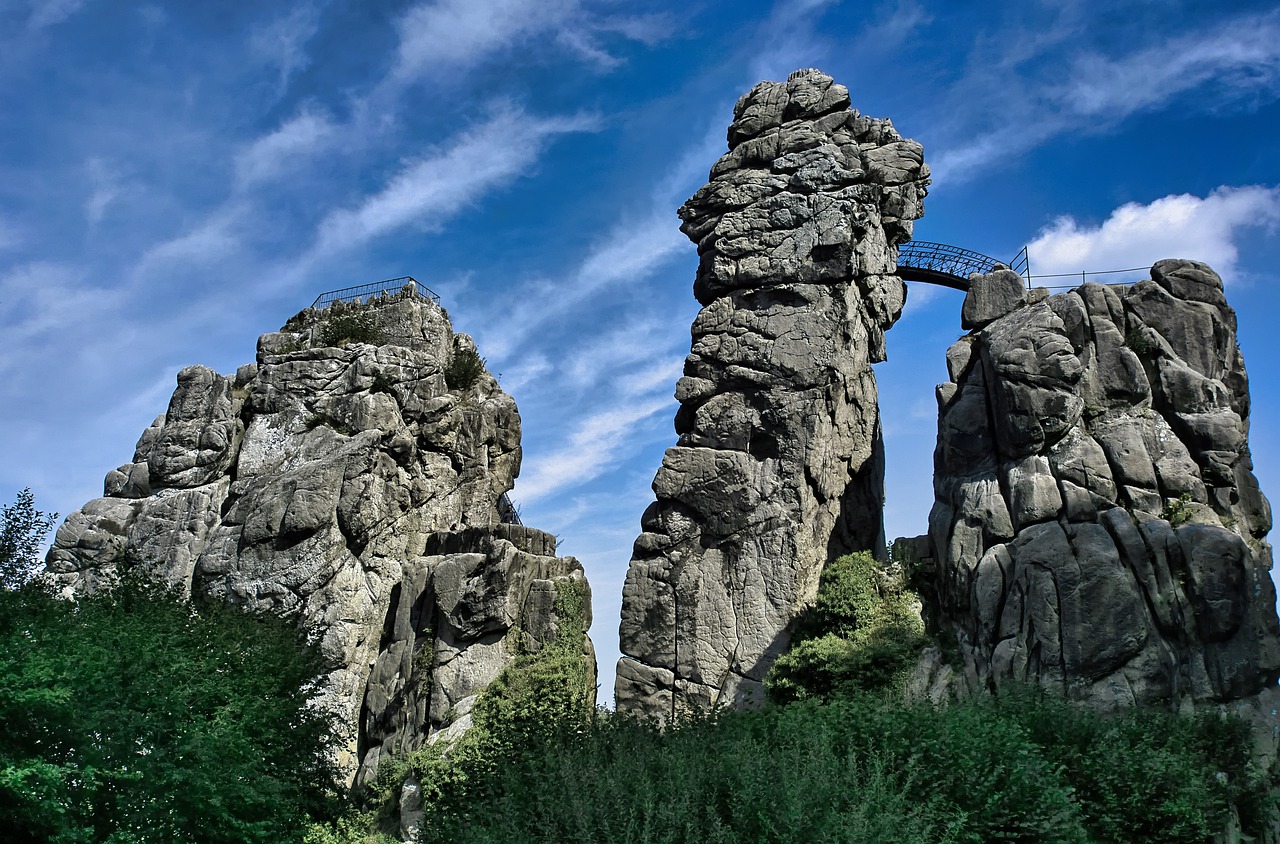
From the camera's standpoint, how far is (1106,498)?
23.4 m

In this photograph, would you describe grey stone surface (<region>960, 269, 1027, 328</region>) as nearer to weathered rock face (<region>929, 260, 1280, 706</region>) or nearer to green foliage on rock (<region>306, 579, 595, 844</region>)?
weathered rock face (<region>929, 260, 1280, 706</region>)

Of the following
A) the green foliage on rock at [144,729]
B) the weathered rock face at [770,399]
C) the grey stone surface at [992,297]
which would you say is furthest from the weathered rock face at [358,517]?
the grey stone surface at [992,297]

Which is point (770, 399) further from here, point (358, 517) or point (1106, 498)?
point (358, 517)

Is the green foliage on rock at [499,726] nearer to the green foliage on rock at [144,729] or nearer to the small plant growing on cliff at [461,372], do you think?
the green foliage on rock at [144,729]

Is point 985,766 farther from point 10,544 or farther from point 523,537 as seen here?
point 10,544

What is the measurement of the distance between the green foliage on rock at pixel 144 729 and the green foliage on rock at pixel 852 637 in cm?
1022

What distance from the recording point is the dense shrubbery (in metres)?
16.5

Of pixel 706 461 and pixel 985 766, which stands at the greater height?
pixel 706 461

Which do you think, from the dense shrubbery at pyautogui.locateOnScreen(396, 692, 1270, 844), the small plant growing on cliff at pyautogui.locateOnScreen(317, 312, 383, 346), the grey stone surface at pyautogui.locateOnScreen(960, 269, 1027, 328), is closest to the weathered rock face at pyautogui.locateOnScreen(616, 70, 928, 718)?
the grey stone surface at pyautogui.locateOnScreen(960, 269, 1027, 328)

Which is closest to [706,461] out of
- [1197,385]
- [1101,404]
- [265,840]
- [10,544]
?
[1101,404]

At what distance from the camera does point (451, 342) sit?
38.2 metres

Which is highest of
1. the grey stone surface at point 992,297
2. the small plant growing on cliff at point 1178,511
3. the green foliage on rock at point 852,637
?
the grey stone surface at point 992,297

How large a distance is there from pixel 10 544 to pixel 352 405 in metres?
11.2

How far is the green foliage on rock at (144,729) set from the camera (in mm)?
17844
